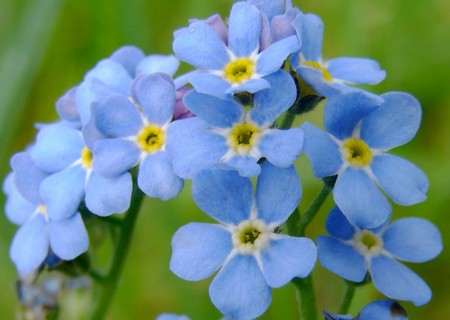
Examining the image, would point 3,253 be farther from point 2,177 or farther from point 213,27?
point 213,27

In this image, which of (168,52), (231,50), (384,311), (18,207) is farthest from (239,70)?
(168,52)

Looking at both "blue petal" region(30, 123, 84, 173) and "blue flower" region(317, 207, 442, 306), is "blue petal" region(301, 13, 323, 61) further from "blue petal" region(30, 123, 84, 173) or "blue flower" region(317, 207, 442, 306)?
"blue petal" region(30, 123, 84, 173)

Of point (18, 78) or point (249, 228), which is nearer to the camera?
point (249, 228)

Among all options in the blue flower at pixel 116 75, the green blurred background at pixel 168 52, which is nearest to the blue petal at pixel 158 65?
the blue flower at pixel 116 75

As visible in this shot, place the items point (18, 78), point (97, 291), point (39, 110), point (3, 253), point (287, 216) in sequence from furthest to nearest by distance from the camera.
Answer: point (39, 110), point (18, 78), point (3, 253), point (97, 291), point (287, 216)

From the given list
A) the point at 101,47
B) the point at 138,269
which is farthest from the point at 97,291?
the point at 101,47

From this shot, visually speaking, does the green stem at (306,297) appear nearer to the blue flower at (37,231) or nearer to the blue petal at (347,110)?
the blue petal at (347,110)
